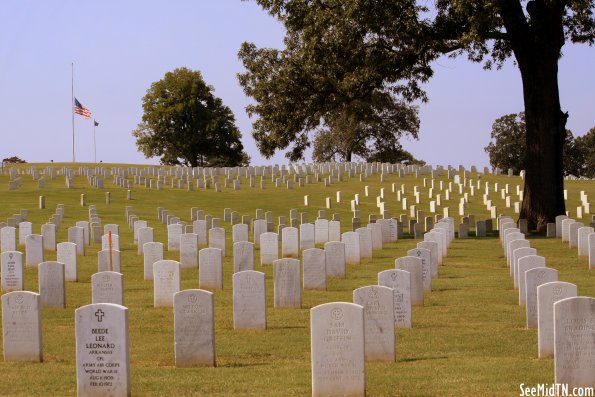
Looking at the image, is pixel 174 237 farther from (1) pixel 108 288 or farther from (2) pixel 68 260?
(1) pixel 108 288

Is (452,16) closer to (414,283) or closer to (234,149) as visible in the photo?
(414,283)

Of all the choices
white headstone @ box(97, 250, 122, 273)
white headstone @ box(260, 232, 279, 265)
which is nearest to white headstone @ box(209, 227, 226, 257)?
white headstone @ box(260, 232, 279, 265)

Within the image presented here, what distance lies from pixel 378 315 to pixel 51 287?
822cm

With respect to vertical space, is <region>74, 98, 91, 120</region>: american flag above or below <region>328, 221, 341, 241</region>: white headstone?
above

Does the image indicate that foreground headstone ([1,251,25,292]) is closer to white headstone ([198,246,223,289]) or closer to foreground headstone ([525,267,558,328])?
white headstone ([198,246,223,289])

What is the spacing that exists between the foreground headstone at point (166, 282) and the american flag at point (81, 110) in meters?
64.0

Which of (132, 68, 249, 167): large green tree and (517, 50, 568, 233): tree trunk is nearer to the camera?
(517, 50, 568, 233): tree trunk

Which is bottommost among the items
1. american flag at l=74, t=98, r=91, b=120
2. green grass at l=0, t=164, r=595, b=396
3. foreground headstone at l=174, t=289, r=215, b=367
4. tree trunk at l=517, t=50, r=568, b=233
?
green grass at l=0, t=164, r=595, b=396

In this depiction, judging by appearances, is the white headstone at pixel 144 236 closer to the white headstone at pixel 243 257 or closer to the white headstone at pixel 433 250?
the white headstone at pixel 243 257

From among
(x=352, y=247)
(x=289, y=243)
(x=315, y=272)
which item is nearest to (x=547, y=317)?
(x=315, y=272)

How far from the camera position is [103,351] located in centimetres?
1176

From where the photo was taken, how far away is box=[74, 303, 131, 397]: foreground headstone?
460 inches

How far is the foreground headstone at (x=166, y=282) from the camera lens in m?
19.8

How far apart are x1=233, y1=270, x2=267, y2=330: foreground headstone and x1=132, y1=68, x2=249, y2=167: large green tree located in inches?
3183
